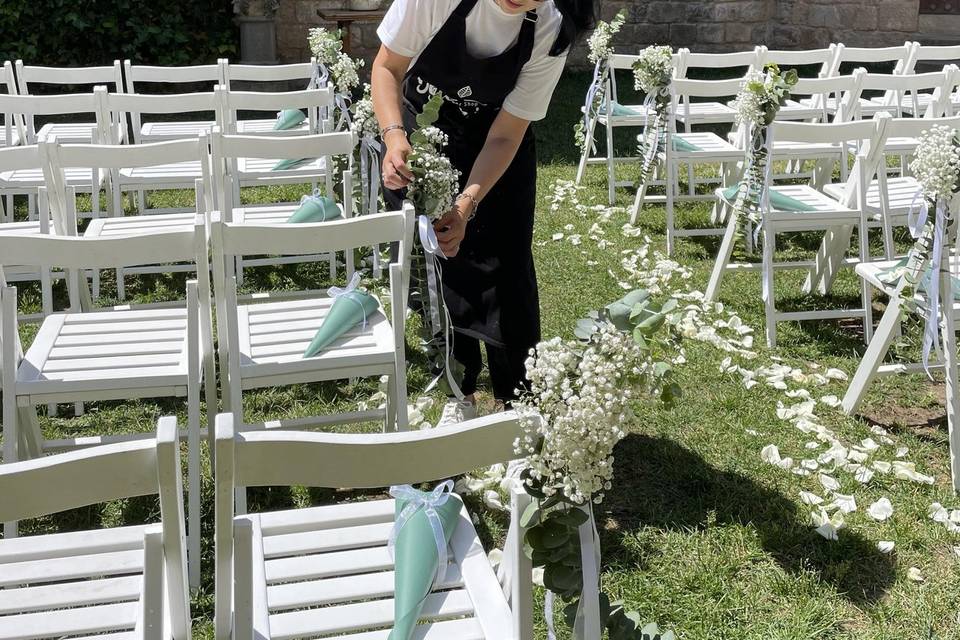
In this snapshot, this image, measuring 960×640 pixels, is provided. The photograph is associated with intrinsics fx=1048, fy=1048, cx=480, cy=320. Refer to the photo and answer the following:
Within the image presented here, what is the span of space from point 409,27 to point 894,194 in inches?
111

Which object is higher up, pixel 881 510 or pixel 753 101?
pixel 753 101

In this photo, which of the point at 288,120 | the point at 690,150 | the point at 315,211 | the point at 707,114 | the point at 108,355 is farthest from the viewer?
the point at 707,114

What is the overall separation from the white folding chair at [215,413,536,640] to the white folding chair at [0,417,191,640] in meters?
0.08

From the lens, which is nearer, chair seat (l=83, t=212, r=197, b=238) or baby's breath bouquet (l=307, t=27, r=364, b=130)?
chair seat (l=83, t=212, r=197, b=238)

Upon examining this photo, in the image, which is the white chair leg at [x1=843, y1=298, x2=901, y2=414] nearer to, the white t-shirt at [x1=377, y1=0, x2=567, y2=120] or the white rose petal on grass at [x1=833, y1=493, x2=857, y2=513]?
the white rose petal on grass at [x1=833, y1=493, x2=857, y2=513]

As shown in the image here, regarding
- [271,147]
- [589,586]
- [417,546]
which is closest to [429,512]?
[417,546]

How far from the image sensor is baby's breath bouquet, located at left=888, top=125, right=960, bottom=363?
3.54 m

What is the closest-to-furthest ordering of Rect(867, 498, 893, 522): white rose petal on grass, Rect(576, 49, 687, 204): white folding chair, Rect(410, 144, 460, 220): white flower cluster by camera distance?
1. Rect(410, 144, 460, 220): white flower cluster
2. Rect(867, 498, 893, 522): white rose petal on grass
3. Rect(576, 49, 687, 204): white folding chair

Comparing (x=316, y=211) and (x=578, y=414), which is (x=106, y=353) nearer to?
(x=316, y=211)

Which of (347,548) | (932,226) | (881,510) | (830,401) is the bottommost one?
(881,510)

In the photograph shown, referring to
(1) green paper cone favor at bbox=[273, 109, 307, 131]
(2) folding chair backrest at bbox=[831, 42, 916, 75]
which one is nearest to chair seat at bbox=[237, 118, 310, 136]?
(1) green paper cone favor at bbox=[273, 109, 307, 131]

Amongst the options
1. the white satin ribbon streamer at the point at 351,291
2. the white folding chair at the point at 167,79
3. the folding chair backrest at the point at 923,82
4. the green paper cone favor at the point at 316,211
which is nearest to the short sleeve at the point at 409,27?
the white satin ribbon streamer at the point at 351,291

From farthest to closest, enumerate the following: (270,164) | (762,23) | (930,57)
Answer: (762,23), (930,57), (270,164)

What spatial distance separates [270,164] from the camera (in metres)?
5.65
